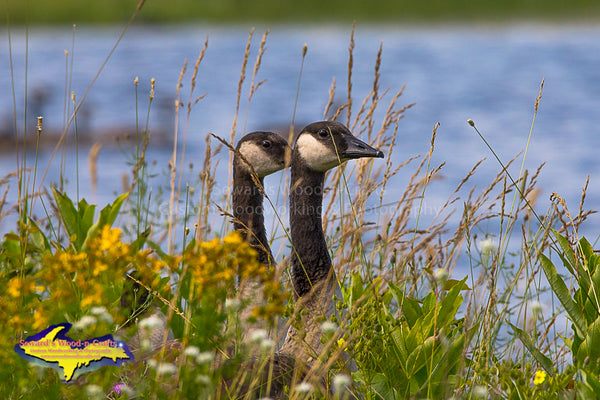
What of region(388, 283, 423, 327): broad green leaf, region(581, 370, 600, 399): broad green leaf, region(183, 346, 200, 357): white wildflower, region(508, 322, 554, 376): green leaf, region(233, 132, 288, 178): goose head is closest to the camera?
region(183, 346, 200, 357): white wildflower

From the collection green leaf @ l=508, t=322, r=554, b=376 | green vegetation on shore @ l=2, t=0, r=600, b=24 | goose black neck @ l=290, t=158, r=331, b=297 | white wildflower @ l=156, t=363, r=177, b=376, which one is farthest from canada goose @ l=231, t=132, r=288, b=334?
green vegetation on shore @ l=2, t=0, r=600, b=24

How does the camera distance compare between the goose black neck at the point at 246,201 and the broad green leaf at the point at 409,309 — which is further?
the goose black neck at the point at 246,201

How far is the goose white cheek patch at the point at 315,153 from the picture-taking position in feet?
13.6

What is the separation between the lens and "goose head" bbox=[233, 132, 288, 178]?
15.5ft

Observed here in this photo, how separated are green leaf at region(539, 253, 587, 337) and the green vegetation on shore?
34.9 metres

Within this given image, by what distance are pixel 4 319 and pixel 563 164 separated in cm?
1248

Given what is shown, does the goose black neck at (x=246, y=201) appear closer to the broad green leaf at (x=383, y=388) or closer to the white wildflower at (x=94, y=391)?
the broad green leaf at (x=383, y=388)

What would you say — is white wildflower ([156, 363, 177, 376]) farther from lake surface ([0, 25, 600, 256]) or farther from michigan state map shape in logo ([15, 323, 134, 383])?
lake surface ([0, 25, 600, 256])

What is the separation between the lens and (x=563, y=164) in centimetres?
1324

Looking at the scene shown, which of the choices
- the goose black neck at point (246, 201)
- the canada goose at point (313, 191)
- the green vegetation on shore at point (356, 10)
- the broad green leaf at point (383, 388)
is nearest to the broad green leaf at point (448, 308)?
the broad green leaf at point (383, 388)

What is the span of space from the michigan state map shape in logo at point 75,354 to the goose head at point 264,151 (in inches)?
95.8

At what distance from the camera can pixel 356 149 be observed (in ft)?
13.4

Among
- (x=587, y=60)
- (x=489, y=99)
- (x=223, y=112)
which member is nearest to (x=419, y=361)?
(x=223, y=112)

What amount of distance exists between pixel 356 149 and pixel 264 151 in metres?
0.89
